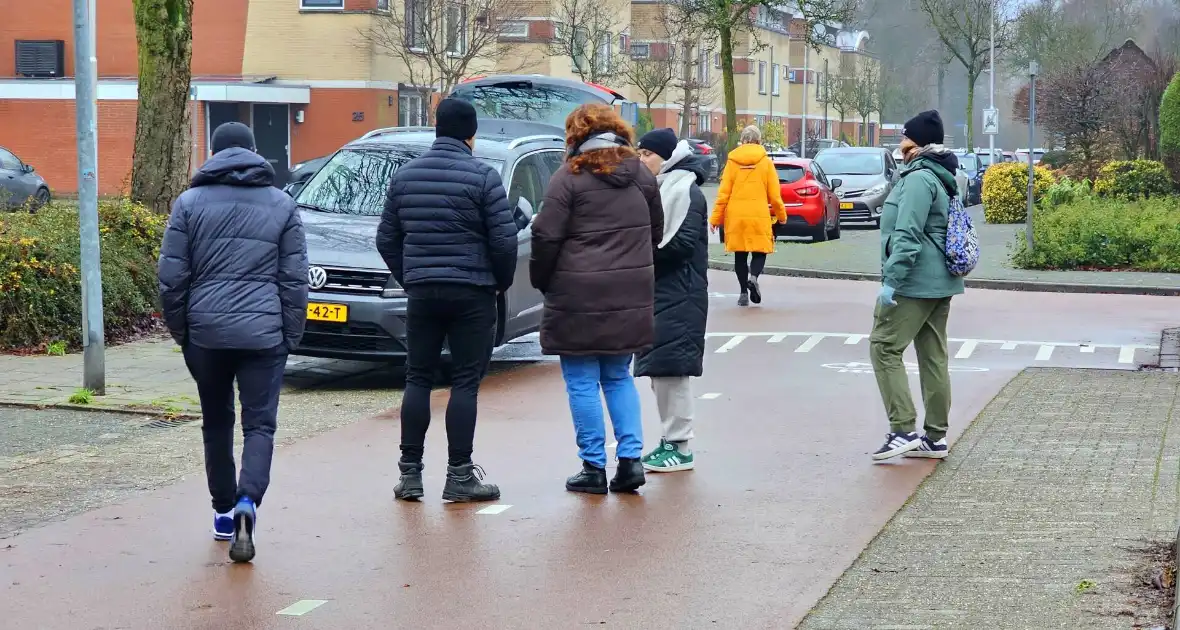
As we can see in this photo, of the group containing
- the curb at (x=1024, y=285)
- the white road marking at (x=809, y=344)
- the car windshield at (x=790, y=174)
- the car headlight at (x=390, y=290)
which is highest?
the car windshield at (x=790, y=174)

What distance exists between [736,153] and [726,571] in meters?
10.4

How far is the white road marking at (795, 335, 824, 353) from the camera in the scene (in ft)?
42.2

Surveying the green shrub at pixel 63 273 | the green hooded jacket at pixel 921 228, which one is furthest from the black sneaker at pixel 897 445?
the green shrub at pixel 63 273

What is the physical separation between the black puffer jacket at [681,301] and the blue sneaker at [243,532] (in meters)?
2.27

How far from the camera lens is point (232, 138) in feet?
20.1

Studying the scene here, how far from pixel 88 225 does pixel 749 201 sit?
7791mm

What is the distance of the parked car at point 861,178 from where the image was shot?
96.9 ft

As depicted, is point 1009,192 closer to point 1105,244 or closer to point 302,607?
point 1105,244

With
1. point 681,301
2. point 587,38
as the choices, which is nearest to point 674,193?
point 681,301

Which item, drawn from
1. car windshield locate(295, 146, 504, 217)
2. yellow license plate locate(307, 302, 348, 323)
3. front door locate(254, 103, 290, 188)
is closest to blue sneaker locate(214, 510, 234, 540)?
yellow license plate locate(307, 302, 348, 323)

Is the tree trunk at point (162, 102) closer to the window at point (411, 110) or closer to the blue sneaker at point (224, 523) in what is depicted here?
the blue sneaker at point (224, 523)

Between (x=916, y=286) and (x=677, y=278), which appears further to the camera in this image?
(x=916, y=286)

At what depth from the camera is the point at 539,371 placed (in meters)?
11.7

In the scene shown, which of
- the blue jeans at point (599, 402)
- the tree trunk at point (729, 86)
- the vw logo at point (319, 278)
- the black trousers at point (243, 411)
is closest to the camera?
the black trousers at point (243, 411)
